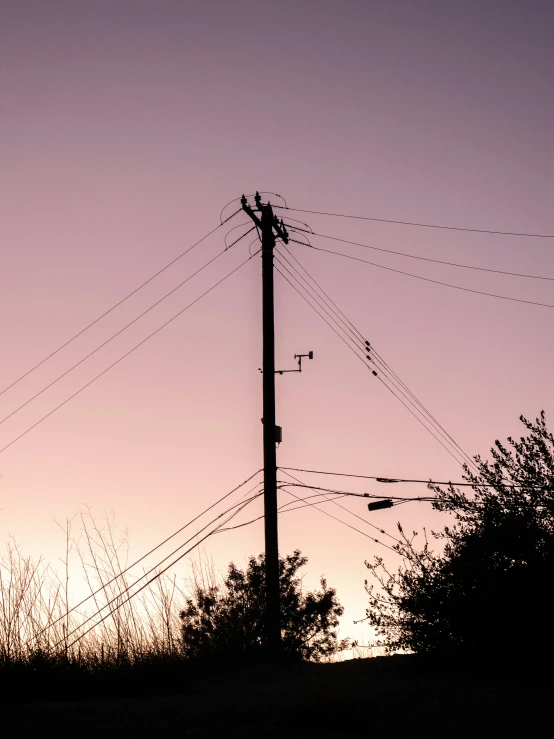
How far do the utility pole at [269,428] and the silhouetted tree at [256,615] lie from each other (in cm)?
85

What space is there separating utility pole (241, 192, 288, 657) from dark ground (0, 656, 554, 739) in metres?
3.58

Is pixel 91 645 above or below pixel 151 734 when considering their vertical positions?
above

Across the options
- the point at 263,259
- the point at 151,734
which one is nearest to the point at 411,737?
the point at 151,734

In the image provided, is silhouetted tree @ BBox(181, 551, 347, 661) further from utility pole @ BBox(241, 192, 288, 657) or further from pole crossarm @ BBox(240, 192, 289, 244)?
pole crossarm @ BBox(240, 192, 289, 244)

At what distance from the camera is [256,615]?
50.9 feet

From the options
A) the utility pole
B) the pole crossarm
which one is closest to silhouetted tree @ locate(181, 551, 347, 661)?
the utility pole

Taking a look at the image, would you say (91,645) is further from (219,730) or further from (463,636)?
(463,636)

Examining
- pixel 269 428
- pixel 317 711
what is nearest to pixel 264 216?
pixel 269 428

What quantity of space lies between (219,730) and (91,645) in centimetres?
433

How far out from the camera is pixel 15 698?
8.61 metres

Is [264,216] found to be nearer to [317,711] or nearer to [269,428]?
[269,428]

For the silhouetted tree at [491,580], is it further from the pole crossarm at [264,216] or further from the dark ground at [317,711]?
the pole crossarm at [264,216]

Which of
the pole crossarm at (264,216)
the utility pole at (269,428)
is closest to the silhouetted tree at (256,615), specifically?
the utility pole at (269,428)

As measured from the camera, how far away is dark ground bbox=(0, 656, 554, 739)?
692 cm
